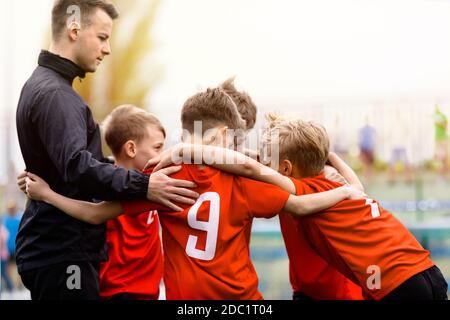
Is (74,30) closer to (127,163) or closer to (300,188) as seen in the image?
(127,163)

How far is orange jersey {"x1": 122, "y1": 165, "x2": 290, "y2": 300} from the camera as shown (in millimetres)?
2459

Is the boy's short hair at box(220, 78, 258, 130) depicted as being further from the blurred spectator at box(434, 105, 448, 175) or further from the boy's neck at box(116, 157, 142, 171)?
the blurred spectator at box(434, 105, 448, 175)

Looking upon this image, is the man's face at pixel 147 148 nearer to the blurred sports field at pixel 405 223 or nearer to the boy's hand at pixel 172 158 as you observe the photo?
the boy's hand at pixel 172 158

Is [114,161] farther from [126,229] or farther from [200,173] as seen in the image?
[200,173]

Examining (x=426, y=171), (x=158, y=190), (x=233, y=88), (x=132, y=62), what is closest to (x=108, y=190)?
(x=158, y=190)

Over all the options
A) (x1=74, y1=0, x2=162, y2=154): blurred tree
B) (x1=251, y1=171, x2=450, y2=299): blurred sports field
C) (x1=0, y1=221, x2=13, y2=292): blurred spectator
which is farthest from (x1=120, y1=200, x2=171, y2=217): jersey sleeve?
(x1=74, y1=0, x2=162, y2=154): blurred tree

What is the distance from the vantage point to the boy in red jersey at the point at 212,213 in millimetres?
2463

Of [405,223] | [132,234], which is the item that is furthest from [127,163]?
[405,223]

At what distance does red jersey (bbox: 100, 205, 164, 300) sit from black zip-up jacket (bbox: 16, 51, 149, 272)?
0.26 metres

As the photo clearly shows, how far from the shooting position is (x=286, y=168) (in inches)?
110

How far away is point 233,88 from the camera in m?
3.20

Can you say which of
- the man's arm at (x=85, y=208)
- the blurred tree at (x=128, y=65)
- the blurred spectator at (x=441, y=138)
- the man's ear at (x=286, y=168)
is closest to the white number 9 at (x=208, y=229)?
the man's arm at (x=85, y=208)

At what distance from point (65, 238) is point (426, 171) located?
6905 mm

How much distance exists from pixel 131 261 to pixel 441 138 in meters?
6.71
